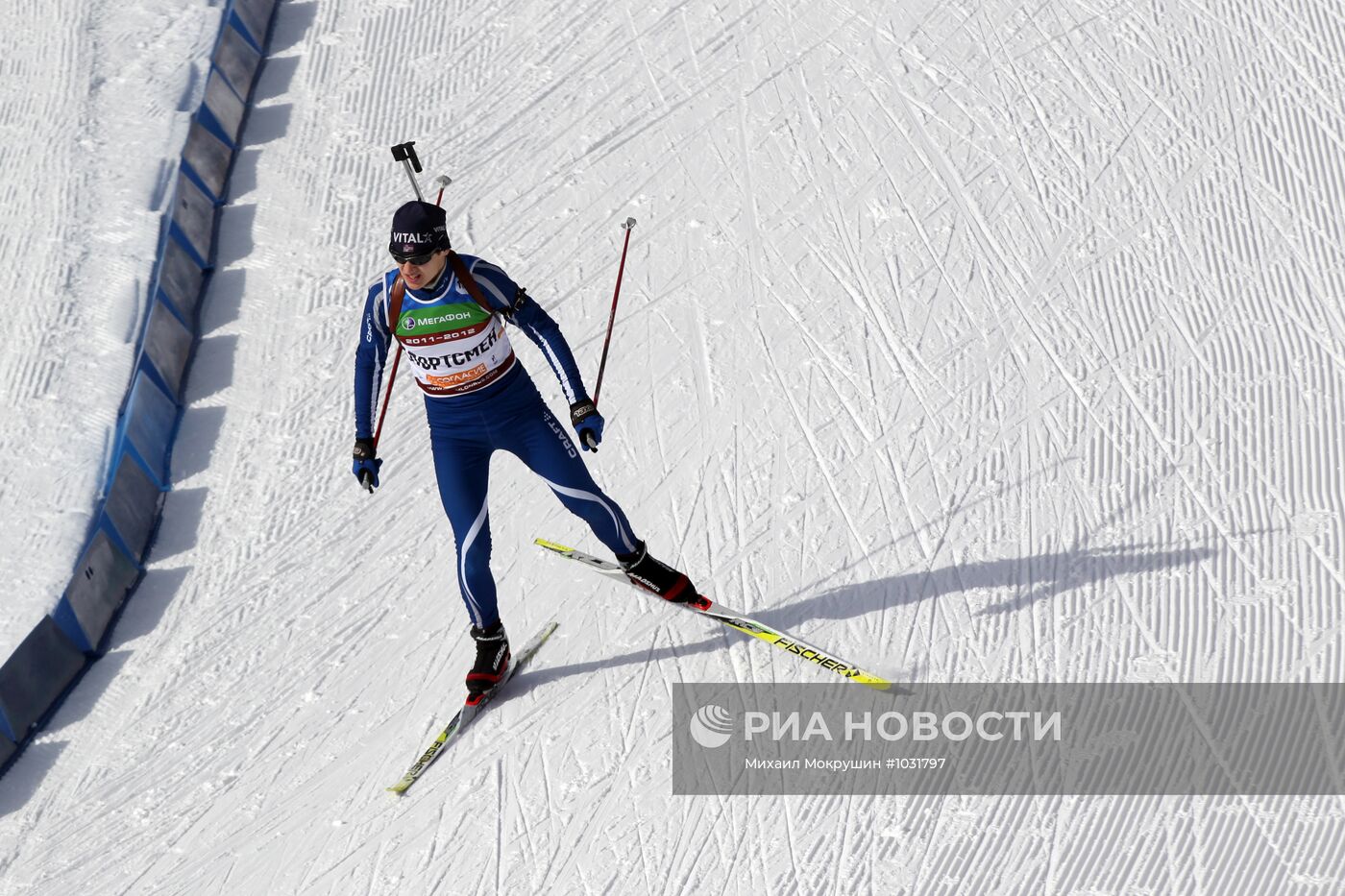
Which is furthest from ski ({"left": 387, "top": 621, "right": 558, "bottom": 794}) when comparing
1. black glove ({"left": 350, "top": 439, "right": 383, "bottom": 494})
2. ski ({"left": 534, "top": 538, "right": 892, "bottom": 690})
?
black glove ({"left": 350, "top": 439, "right": 383, "bottom": 494})

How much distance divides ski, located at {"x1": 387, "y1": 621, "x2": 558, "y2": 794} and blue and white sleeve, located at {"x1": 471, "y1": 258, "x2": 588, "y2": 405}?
117 cm

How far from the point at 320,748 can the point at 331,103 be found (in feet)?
17.3

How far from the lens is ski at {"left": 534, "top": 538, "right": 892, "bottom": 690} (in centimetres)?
546

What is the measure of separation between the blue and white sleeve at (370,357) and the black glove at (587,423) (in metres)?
0.76

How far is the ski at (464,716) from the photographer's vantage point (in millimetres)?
5488

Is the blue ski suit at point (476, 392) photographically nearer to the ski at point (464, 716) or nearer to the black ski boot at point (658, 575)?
the black ski boot at point (658, 575)

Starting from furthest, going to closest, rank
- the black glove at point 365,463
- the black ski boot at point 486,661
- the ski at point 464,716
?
the black ski boot at point 486,661 → the ski at point 464,716 → the black glove at point 365,463

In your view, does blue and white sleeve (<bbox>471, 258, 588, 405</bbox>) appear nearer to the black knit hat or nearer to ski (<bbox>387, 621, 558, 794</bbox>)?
the black knit hat

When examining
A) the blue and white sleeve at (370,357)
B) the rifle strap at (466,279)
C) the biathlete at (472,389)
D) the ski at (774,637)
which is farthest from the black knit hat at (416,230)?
the ski at (774,637)

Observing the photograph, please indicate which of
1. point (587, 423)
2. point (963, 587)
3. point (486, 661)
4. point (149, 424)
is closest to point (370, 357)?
point (587, 423)

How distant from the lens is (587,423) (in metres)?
5.23

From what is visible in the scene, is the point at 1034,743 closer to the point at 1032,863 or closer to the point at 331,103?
the point at 1032,863

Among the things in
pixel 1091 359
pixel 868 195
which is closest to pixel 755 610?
pixel 1091 359

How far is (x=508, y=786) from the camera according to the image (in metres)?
5.39
